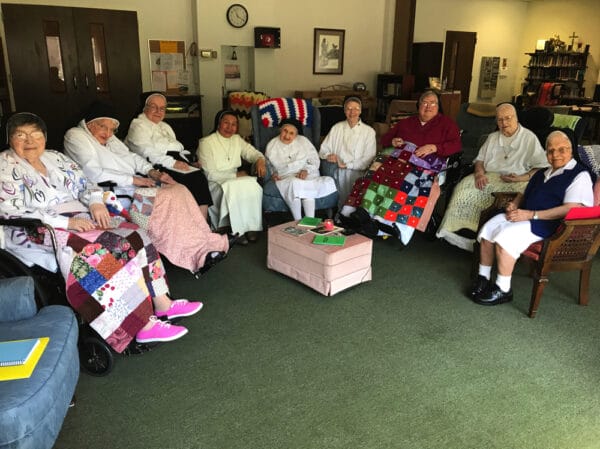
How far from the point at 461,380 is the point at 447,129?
222cm

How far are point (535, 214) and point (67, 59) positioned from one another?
19.1ft

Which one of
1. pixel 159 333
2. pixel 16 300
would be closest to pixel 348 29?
pixel 159 333

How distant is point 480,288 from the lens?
2.91 m

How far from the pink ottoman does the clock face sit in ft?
15.5

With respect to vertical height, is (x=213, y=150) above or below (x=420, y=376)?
above

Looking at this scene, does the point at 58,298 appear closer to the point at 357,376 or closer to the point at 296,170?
the point at 357,376

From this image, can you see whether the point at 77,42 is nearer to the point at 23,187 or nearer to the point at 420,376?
the point at 23,187

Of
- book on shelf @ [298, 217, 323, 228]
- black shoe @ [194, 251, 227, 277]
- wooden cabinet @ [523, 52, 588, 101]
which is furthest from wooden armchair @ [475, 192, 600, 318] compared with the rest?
wooden cabinet @ [523, 52, 588, 101]

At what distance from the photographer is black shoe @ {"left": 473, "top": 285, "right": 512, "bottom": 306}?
2844 mm

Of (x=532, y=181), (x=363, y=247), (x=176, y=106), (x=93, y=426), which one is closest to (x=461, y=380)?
(x=363, y=247)

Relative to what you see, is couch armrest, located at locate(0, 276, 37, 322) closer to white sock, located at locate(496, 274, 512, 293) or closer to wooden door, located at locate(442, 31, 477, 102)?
white sock, located at locate(496, 274, 512, 293)

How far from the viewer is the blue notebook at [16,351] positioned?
1.54 metres

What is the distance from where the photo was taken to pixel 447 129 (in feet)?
12.4

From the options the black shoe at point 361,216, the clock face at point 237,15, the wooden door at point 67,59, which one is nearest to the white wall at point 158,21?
the wooden door at point 67,59
